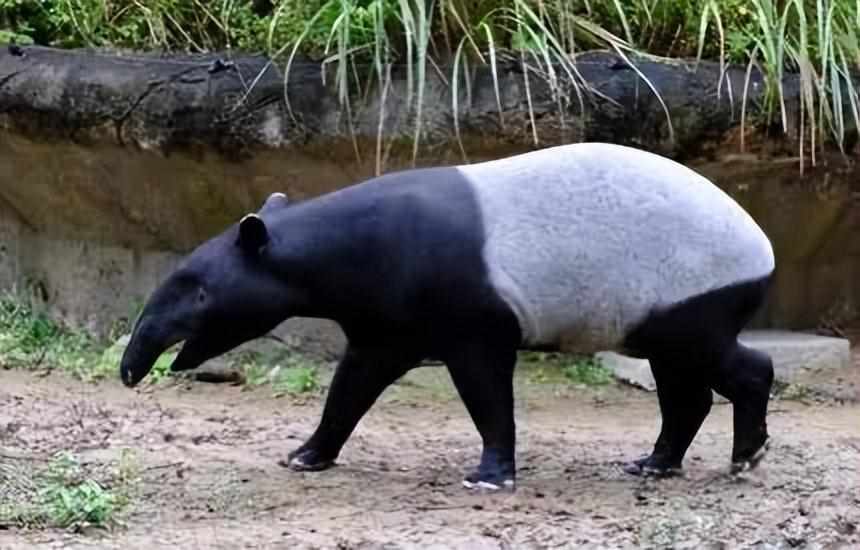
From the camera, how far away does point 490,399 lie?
4785mm

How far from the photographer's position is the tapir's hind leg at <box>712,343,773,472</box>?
4883 millimetres

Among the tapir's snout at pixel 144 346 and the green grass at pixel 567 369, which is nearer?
the tapir's snout at pixel 144 346

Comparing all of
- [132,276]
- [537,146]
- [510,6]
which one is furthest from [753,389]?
[132,276]

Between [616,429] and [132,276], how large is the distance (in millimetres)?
2743

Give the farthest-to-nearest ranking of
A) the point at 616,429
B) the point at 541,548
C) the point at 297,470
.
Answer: the point at 616,429 → the point at 297,470 → the point at 541,548

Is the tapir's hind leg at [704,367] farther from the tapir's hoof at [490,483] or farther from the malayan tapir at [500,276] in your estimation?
the tapir's hoof at [490,483]

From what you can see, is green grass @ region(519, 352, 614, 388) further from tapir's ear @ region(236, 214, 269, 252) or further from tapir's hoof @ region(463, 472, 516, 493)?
tapir's ear @ region(236, 214, 269, 252)

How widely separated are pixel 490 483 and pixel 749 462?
89 cm

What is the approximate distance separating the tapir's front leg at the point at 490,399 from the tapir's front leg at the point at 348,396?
275 mm

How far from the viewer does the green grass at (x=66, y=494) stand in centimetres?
428

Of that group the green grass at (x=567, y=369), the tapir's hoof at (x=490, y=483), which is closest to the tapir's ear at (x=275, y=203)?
the tapir's hoof at (x=490, y=483)

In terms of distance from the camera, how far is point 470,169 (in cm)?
495

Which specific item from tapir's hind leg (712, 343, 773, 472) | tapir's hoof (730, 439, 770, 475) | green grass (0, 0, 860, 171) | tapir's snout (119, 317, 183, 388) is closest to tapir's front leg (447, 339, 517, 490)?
tapir's hind leg (712, 343, 773, 472)

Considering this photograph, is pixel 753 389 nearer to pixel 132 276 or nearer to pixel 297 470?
pixel 297 470
